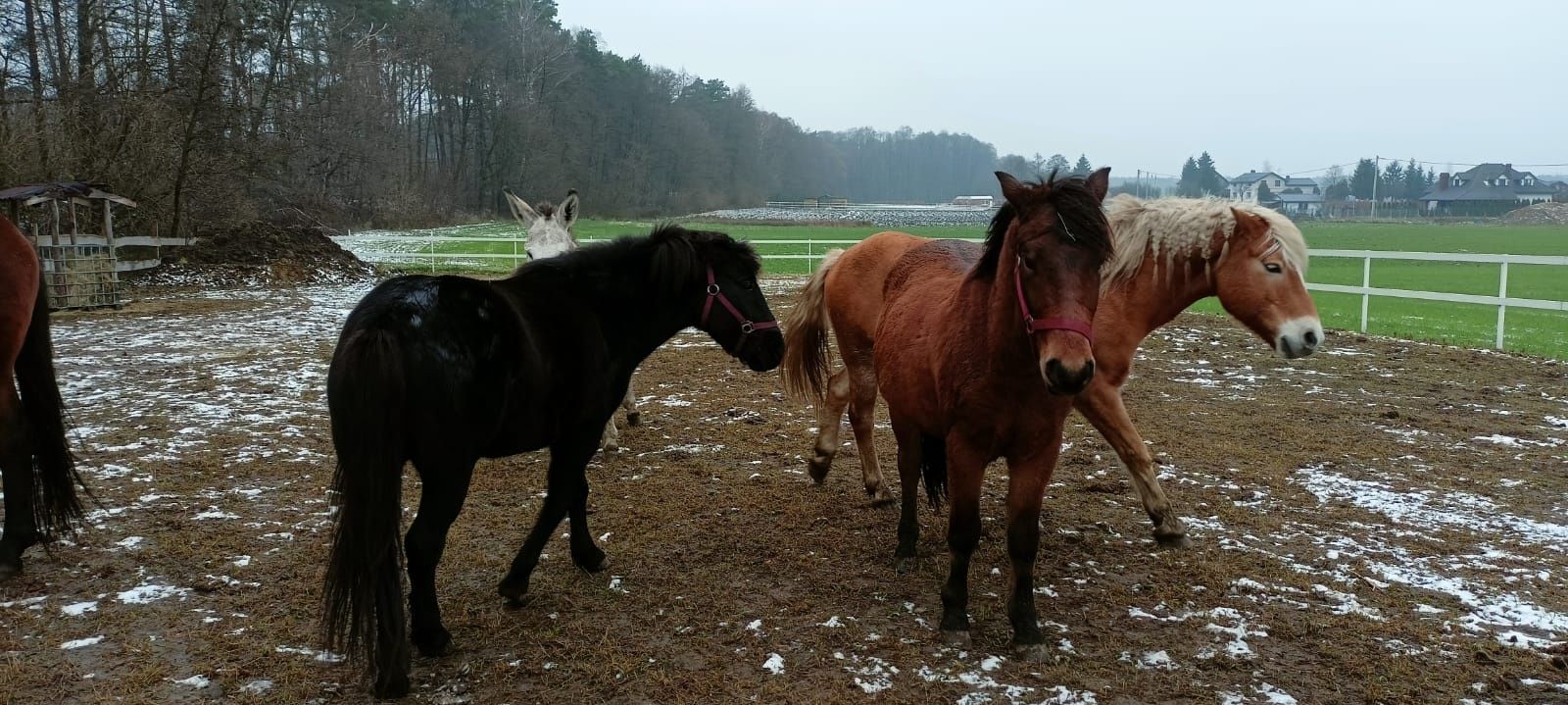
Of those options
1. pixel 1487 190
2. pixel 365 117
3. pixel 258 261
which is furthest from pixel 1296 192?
pixel 258 261

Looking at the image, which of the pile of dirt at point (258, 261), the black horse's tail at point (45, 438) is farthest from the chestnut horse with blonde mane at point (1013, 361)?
the pile of dirt at point (258, 261)

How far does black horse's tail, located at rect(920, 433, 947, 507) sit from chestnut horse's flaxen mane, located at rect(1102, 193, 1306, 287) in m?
1.35

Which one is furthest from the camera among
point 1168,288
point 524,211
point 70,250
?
point 70,250

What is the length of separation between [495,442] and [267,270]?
18.5m

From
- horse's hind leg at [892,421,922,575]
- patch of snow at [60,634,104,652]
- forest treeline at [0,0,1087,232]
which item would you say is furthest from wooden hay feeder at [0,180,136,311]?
horse's hind leg at [892,421,922,575]

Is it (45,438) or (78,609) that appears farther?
(45,438)

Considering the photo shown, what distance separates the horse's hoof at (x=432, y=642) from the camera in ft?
9.83

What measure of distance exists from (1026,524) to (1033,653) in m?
0.48

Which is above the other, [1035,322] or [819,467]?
[1035,322]

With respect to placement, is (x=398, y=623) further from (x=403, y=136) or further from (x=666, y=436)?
(x=403, y=136)

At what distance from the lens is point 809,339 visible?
5379 mm

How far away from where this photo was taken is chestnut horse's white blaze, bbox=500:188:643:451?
612 cm

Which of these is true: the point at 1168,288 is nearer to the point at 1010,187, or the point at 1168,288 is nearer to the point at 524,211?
the point at 1010,187

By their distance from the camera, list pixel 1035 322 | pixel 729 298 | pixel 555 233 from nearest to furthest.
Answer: pixel 1035 322 → pixel 729 298 → pixel 555 233
